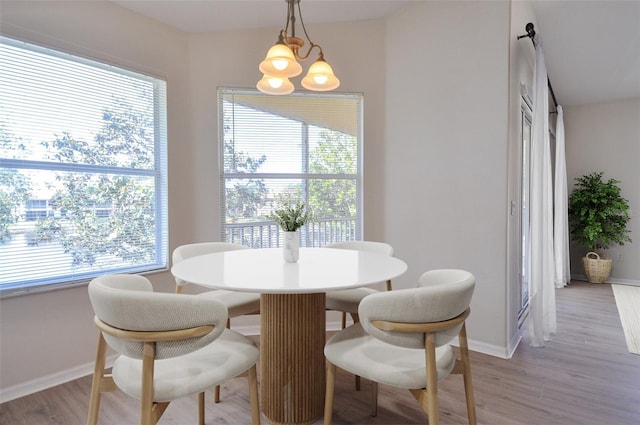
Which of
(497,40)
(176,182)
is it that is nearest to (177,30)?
(176,182)

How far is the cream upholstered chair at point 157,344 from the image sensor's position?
1.10 metres

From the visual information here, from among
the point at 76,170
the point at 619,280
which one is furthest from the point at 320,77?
the point at 619,280

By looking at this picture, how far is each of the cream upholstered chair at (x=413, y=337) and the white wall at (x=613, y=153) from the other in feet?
16.8

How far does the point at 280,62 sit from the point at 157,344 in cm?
Result: 135

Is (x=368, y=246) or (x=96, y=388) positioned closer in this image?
(x=96, y=388)

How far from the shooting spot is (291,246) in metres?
1.84

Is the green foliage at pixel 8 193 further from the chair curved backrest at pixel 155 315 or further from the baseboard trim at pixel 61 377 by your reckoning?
the chair curved backrest at pixel 155 315

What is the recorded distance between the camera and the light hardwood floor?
181 cm

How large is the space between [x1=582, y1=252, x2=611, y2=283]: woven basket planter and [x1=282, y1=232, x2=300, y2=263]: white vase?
5.04 meters

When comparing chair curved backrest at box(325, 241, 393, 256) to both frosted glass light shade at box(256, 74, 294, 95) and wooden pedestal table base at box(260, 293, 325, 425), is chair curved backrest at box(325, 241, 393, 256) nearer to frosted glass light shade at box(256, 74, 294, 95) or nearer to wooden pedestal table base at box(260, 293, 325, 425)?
wooden pedestal table base at box(260, 293, 325, 425)

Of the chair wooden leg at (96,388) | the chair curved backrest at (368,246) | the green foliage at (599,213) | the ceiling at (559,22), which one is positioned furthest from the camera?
the green foliage at (599,213)

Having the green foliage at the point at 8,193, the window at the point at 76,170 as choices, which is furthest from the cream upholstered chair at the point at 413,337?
the green foliage at the point at 8,193

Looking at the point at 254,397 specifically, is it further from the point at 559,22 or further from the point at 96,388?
the point at 559,22

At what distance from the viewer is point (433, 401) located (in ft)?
3.93
